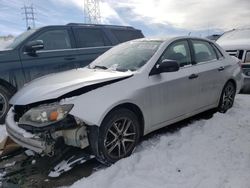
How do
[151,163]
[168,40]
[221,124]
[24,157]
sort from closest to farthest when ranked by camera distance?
[151,163] < [24,157] < [168,40] < [221,124]

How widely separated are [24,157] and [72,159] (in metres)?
0.93

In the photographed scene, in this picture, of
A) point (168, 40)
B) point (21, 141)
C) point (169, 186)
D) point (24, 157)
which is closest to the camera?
point (169, 186)

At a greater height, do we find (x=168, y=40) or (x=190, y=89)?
(x=168, y=40)

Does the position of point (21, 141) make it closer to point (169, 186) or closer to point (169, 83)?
point (169, 186)

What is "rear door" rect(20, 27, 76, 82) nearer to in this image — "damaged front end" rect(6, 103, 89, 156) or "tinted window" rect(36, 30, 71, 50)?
"tinted window" rect(36, 30, 71, 50)

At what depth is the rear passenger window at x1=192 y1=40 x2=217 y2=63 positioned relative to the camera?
540 cm

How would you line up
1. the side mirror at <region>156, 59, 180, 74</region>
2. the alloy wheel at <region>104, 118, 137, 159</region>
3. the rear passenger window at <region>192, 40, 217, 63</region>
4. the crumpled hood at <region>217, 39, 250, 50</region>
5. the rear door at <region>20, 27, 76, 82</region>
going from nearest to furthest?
the alloy wheel at <region>104, 118, 137, 159</region>, the side mirror at <region>156, 59, 180, 74</region>, the rear passenger window at <region>192, 40, 217, 63</region>, the rear door at <region>20, 27, 76, 82</region>, the crumpled hood at <region>217, 39, 250, 50</region>

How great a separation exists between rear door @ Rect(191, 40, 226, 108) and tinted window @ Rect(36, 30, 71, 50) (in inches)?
120

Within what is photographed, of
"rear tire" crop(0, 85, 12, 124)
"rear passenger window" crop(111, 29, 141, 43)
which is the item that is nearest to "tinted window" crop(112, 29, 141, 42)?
"rear passenger window" crop(111, 29, 141, 43)

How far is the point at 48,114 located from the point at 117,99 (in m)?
0.86

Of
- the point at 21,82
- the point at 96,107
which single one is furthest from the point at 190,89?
the point at 21,82

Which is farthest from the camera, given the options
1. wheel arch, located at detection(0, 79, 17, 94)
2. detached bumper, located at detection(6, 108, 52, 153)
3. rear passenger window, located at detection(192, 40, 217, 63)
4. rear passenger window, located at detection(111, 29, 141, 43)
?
rear passenger window, located at detection(111, 29, 141, 43)

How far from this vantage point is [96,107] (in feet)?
11.8

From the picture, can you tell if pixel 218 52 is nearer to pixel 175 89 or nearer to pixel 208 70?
pixel 208 70
